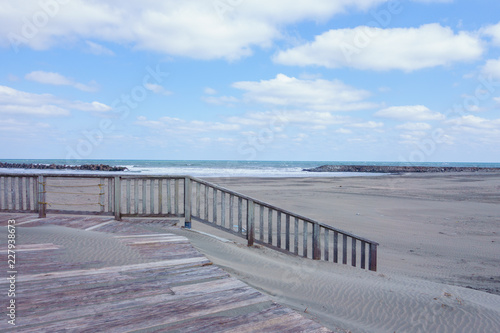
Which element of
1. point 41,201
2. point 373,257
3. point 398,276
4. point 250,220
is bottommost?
point 398,276

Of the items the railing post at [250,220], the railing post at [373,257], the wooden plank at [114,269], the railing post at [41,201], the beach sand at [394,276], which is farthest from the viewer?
the railing post at [41,201]

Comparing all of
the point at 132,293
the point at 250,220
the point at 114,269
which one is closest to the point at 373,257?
the point at 250,220

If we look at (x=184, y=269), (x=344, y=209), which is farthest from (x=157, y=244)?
(x=344, y=209)

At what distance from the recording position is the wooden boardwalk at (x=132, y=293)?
2719 millimetres

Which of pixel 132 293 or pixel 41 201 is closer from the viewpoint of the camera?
pixel 132 293

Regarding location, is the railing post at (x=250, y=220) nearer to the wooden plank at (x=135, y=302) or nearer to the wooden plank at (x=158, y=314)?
the wooden plank at (x=135, y=302)

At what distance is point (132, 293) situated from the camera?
133 inches

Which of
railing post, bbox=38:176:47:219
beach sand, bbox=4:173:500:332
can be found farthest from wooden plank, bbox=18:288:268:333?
railing post, bbox=38:176:47:219

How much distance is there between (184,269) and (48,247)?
259 centimetres

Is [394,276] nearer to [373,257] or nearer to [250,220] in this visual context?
[373,257]

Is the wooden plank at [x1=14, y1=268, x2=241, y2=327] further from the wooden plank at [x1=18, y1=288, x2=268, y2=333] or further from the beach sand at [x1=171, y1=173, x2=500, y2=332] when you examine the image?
the beach sand at [x1=171, y1=173, x2=500, y2=332]

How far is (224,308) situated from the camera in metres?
3.05

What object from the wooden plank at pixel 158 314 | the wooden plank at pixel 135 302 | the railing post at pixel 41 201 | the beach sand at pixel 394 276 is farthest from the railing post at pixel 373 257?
the railing post at pixel 41 201

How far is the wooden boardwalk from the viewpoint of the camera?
272cm
